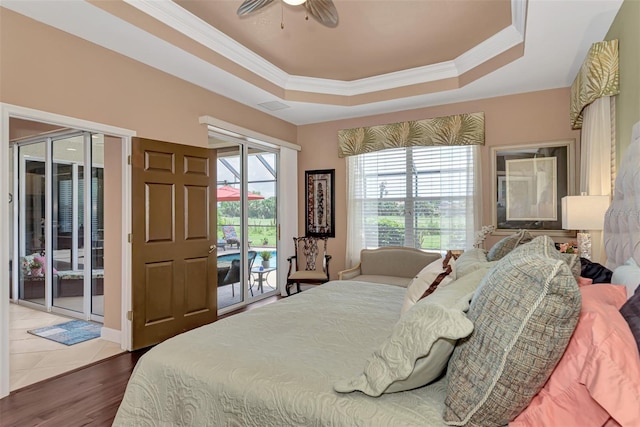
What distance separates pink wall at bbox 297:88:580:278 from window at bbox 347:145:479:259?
0.19 m

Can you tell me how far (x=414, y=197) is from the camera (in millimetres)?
5000

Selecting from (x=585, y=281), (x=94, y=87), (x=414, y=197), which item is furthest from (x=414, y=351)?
(x=414, y=197)

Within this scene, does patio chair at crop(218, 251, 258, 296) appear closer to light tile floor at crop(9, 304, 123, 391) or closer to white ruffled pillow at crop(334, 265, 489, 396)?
light tile floor at crop(9, 304, 123, 391)

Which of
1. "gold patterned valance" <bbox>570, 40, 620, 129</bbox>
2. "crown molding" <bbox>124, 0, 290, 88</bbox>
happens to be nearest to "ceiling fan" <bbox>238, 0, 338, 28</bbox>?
"crown molding" <bbox>124, 0, 290, 88</bbox>

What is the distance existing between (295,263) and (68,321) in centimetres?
305

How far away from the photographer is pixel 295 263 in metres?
5.72

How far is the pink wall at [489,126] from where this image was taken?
412 centimetres

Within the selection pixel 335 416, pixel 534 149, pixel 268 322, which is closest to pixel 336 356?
pixel 335 416

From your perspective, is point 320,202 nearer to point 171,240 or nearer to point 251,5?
point 171,240

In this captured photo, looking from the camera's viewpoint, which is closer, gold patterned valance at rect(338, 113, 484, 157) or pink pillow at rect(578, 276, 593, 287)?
pink pillow at rect(578, 276, 593, 287)

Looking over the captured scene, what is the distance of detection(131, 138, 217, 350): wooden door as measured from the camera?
3.38m

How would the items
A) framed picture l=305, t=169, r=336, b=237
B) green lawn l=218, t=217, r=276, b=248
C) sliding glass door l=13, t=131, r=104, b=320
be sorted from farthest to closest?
framed picture l=305, t=169, r=336, b=237 → green lawn l=218, t=217, r=276, b=248 → sliding glass door l=13, t=131, r=104, b=320

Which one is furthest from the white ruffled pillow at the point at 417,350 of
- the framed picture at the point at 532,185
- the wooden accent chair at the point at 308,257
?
the wooden accent chair at the point at 308,257

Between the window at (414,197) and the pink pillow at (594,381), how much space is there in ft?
12.1
